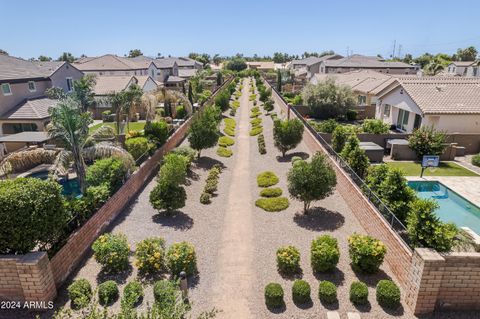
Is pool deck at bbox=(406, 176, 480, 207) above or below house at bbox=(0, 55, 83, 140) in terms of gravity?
below

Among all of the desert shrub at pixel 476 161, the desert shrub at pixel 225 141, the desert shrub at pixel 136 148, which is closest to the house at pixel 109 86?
the desert shrub at pixel 225 141

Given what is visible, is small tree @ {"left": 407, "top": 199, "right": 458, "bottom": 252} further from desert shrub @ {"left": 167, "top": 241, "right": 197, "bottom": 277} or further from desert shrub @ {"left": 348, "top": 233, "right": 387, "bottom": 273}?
desert shrub @ {"left": 167, "top": 241, "right": 197, "bottom": 277}

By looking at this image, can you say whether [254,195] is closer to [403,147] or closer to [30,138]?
[403,147]

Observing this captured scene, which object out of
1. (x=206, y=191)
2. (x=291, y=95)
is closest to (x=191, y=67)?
(x=291, y=95)

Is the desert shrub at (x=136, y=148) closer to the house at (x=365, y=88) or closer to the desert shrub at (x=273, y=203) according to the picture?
the desert shrub at (x=273, y=203)

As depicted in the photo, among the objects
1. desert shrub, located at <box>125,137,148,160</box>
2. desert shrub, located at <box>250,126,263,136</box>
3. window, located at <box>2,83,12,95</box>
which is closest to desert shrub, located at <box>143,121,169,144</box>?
desert shrub, located at <box>125,137,148,160</box>
